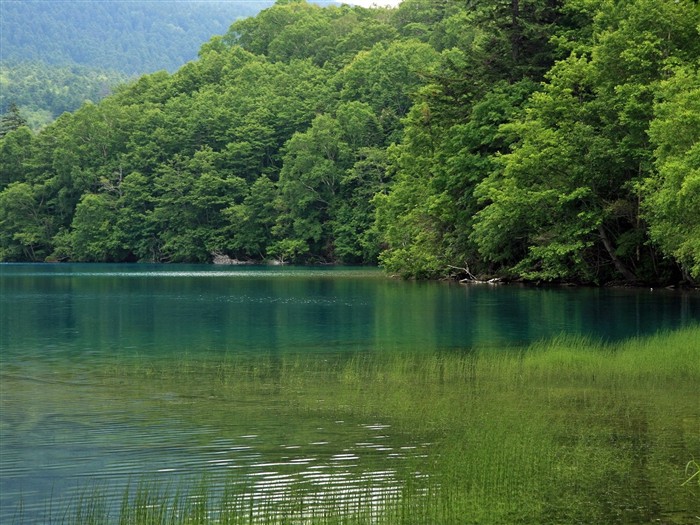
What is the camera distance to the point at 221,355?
24.4 meters

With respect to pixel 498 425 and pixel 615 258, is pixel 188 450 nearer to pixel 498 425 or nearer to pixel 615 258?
pixel 498 425

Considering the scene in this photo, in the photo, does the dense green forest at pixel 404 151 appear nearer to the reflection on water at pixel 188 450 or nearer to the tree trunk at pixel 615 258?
the tree trunk at pixel 615 258

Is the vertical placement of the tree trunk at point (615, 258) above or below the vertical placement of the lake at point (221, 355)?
above

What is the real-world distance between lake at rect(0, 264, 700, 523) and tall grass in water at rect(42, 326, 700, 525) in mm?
545

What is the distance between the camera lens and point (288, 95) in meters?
126

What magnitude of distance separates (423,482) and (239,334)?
19.1 metres

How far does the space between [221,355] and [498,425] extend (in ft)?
36.2

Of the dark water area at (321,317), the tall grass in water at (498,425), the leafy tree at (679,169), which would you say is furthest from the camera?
the leafy tree at (679,169)

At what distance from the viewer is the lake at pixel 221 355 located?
12.1 meters

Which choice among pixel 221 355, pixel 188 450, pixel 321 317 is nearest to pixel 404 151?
pixel 321 317

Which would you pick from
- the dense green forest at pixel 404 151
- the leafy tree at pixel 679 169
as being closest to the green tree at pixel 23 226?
the dense green forest at pixel 404 151

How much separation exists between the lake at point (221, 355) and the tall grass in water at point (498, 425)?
0.55m

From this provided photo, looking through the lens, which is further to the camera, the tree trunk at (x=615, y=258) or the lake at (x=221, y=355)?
the tree trunk at (x=615, y=258)

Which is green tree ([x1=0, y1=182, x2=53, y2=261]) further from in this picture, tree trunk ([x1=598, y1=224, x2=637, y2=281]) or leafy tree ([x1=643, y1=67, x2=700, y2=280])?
leafy tree ([x1=643, y1=67, x2=700, y2=280])
